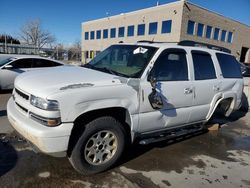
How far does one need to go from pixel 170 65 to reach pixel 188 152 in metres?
1.72

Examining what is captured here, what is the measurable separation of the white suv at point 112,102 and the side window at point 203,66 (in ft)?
0.05

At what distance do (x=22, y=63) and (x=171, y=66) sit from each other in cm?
694

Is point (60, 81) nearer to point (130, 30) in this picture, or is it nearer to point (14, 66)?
point (14, 66)

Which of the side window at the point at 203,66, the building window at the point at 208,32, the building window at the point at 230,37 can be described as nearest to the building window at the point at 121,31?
the building window at the point at 208,32

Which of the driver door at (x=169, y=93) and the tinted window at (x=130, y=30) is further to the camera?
the tinted window at (x=130, y=30)

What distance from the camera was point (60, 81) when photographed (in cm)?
309

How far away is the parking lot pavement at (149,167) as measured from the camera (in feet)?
10.4

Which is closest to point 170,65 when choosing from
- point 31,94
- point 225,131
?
point 31,94

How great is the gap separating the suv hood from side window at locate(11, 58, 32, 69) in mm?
6023

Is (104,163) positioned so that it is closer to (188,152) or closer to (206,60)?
(188,152)

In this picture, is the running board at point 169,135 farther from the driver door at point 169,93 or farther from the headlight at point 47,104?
the headlight at point 47,104

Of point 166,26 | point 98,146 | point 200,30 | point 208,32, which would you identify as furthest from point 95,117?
point 208,32

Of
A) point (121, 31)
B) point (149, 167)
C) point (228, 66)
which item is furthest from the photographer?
point (121, 31)

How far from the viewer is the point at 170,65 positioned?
4051 millimetres
